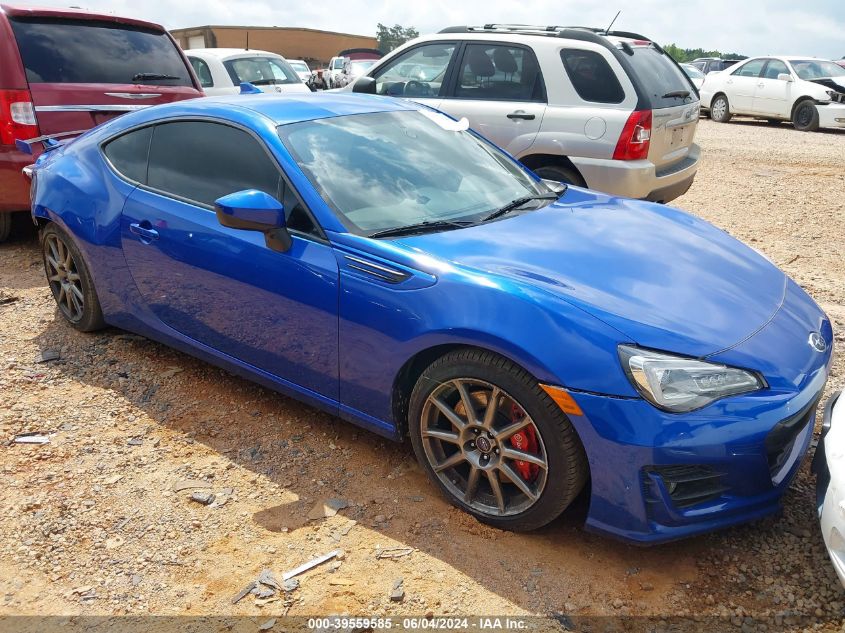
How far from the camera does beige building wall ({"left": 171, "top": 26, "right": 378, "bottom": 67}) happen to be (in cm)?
3616

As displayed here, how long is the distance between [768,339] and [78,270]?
142 inches

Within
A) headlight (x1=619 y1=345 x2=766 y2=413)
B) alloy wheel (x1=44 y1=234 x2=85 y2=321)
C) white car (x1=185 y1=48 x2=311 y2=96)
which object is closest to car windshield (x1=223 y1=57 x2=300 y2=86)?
white car (x1=185 y1=48 x2=311 y2=96)

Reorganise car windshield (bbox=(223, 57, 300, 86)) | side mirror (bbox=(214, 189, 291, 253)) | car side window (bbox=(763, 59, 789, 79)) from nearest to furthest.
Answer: side mirror (bbox=(214, 189, 291, 253)) → car windshield (bbox=(223, 57, 300, 86)) → car side window (bbox=(763, 59, 789, 79))

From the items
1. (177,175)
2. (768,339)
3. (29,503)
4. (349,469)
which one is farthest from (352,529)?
(177,175)

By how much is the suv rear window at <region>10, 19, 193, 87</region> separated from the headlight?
5.12 meters

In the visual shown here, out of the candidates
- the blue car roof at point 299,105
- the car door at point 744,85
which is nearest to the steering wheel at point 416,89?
the blue car roof at point 299,105

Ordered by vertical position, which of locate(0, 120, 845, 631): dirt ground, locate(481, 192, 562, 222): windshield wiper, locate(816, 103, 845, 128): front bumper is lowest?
locate(816, 103, 845, 128): front bumper

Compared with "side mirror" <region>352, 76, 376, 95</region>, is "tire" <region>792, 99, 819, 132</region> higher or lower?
lower

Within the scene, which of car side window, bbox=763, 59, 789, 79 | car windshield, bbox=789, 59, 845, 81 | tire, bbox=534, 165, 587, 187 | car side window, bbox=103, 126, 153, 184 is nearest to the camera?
car side window, bbox=103, 126, 153, 184

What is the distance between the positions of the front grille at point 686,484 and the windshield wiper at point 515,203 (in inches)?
54.2

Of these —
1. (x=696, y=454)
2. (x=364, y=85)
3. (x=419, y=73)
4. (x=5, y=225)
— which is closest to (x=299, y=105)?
(x=696, y=454)

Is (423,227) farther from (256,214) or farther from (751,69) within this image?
(751,69)

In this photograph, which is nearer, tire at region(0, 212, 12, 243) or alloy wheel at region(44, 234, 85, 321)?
Result: alloy wheel at region(44, 234, 85, 321)

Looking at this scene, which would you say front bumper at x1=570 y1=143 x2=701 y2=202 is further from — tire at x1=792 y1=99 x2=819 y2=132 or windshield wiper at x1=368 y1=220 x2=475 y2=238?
tire at x1=792 y1=99 x2=819 y2=132
